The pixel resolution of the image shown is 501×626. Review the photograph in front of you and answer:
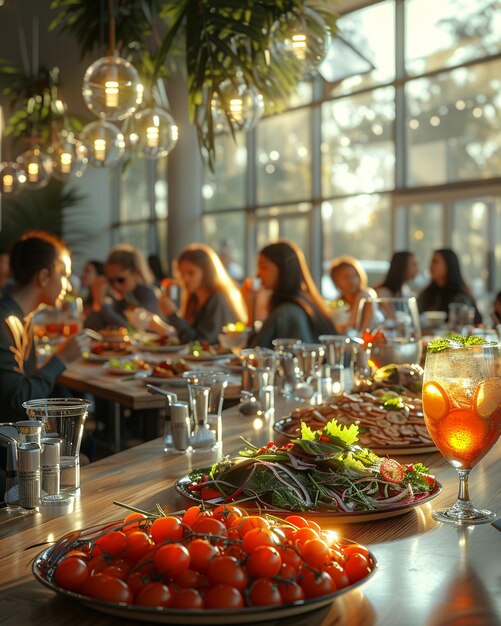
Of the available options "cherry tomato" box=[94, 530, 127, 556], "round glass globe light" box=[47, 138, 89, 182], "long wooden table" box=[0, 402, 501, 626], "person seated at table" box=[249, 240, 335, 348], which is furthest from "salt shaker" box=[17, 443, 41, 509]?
"round glass globe light" box=[47, 138, 89, 182]

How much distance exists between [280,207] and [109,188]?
542 centimetres

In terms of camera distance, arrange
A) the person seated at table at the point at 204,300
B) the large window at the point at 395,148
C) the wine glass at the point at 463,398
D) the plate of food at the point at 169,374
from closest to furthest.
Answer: the wine glass at the point at 463,398
the plate of food at the point at 169,374
the person seated at table at the point at 204,300
the large window at the point at 395,148

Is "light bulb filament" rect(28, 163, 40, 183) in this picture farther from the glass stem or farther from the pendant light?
the glass stem

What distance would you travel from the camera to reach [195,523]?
3.28 feet

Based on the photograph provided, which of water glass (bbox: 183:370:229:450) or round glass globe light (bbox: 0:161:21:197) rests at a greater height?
round glass globe light (bbox: 0:161:21:197)

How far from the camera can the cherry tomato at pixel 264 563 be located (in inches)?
34.9

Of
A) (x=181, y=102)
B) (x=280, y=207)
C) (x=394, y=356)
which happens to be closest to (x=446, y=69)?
(x=280, y=207)

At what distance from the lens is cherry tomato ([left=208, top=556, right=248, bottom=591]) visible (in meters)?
0.88

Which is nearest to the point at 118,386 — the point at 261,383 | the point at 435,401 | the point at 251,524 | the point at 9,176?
the point at 261,383

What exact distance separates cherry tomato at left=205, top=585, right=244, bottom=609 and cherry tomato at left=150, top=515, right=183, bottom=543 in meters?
0.11

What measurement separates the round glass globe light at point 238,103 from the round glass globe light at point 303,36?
0.85 ft

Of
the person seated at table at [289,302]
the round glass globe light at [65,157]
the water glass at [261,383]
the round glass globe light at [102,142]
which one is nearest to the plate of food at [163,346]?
the person seated at table at [289,302]

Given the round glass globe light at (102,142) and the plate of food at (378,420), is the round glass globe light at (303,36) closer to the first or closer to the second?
the round glass globe light at (102,142)

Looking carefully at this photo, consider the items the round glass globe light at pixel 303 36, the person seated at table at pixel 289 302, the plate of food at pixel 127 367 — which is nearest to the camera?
the round glass globe light at pixel 303 36
